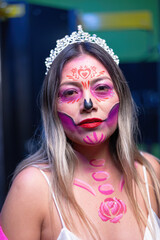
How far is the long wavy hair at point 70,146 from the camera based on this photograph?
1.47 meters

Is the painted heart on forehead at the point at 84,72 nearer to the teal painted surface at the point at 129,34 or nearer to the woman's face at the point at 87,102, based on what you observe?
the woman's face at the point at 87,102

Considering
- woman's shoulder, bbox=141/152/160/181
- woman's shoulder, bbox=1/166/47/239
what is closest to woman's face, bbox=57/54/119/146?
woman's shoulder, bbox=1/166/47/239

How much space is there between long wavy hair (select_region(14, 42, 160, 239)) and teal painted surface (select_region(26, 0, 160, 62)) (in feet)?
6.40

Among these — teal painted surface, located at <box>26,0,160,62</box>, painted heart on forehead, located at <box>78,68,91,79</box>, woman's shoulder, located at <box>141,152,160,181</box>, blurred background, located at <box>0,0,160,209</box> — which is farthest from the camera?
teal painted surface, located at <box>26,0,160,62</box>

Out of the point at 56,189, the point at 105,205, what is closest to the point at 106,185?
the point at 105,205

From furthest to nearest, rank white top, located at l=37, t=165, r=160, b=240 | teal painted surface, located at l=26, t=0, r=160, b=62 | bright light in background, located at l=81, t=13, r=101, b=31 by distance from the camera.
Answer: teal painted surface, located at l=26, t=0, r=160, b=62
bright light in background, located at l=81, t=13, r=101, b=31
white top, located at l=37, t=165, r=160, b=240

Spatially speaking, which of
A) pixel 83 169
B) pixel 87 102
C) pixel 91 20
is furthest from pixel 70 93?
pixel 91 20

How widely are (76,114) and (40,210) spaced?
45 centimetres

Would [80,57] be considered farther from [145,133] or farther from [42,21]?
[145,133]

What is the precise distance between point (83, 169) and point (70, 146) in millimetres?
129

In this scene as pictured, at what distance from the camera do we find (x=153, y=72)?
3.47m

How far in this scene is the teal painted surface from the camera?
345cm

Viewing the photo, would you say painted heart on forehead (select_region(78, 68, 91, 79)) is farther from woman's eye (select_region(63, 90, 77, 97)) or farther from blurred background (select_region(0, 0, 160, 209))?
blurred background (select_region(0, 0, 160, 209))

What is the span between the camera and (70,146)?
1564 millimetres
